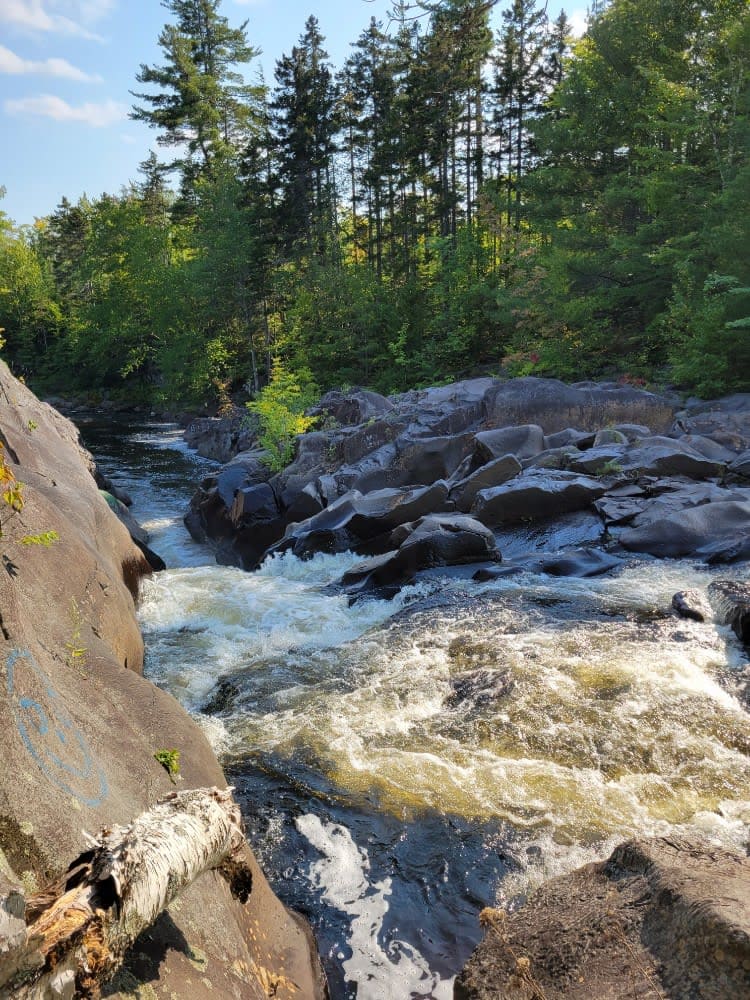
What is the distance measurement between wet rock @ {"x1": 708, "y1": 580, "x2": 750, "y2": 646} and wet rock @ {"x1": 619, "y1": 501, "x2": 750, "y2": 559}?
169cm

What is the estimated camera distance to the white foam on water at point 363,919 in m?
3.93

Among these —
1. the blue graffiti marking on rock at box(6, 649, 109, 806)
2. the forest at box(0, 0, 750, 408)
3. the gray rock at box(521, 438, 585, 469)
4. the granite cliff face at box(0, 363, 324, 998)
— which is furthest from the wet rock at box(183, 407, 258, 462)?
the blue graffiti marking on rock at box(6, 649, 109, 806)

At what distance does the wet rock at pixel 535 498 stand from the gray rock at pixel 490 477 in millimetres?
758

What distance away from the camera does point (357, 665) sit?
7.89 metres

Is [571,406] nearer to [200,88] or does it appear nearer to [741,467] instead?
[741,467]

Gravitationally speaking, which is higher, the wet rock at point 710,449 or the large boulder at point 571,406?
the large boulder at point 571,406

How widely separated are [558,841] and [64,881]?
3.65 m

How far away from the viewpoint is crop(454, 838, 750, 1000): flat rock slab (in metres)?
2.67

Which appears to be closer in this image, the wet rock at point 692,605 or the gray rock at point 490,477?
the wet rock at point 692,605

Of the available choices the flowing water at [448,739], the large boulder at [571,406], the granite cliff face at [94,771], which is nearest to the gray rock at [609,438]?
the large boulder at [571,406]

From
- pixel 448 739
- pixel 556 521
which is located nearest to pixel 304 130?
pixel 556 521

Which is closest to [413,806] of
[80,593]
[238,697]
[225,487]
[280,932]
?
[280,932]

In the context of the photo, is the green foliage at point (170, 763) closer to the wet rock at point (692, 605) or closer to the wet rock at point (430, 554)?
the wet rock at point (692, 605)

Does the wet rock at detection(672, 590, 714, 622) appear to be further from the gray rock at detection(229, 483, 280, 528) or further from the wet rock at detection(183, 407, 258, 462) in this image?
the wet rock at detection(183, 407, 258, 462)
